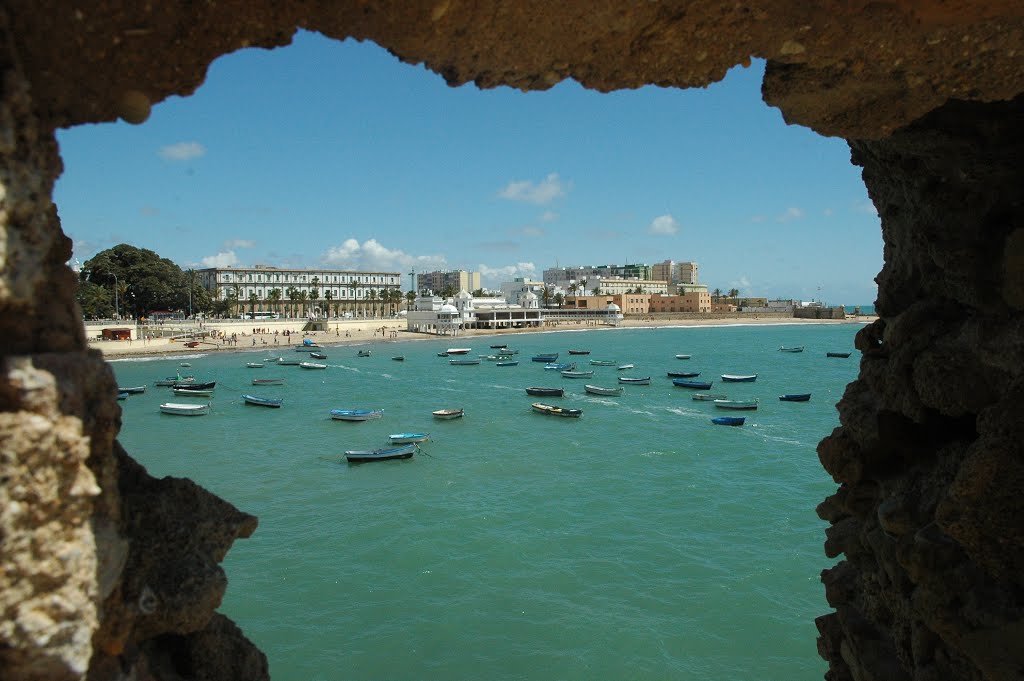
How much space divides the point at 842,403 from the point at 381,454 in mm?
20304

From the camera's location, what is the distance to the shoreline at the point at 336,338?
214 ft

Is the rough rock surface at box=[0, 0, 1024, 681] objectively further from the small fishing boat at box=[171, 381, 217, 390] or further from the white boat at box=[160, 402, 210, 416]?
the small fishing boat at box=[171, 381, 217, 390]

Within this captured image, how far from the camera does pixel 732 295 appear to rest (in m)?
173

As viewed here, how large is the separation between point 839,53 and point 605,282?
160m

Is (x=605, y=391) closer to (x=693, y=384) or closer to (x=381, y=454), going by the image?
(x=693, y=384)

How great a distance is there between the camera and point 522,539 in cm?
1589

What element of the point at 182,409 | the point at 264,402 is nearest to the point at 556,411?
the point at 264,402

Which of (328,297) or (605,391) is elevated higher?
(328,297)

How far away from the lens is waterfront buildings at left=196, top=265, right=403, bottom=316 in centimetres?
11975

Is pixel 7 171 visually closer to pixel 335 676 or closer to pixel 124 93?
pixel 124 93

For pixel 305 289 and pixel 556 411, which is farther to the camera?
pixel 305 289

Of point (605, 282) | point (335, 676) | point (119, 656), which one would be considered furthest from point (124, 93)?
point (605, 282)

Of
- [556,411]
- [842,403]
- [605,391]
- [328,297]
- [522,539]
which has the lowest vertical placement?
[522,539]

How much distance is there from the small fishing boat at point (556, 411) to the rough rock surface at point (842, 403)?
27727 mm
